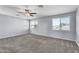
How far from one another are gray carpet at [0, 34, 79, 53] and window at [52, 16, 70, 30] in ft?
0.98

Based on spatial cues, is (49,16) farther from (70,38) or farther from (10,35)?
(10,35)

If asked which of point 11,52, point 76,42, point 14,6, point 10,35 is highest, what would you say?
point 14,6

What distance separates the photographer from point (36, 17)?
7.02ft

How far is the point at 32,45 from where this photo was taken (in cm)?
215

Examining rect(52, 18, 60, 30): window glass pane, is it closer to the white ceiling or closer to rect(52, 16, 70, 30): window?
rect(52, 16, 70, 30): window

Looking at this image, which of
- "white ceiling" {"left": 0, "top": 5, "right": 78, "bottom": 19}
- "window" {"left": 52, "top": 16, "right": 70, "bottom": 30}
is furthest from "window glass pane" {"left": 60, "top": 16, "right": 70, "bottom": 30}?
"white ceiling" {"left": 0, "top": 5, "right": 78, "bottom": 19}

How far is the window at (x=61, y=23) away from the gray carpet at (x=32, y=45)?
0.98 feet

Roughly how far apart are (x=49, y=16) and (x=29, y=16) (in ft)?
1.51

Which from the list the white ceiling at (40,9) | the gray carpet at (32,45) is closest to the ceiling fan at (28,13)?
the white ceiling at (40,9)

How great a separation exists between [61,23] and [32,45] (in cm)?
84

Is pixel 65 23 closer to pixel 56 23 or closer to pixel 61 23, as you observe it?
pixel 61 23

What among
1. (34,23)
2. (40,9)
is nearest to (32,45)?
(34,23)

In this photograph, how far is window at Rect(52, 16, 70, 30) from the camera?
203 cm
